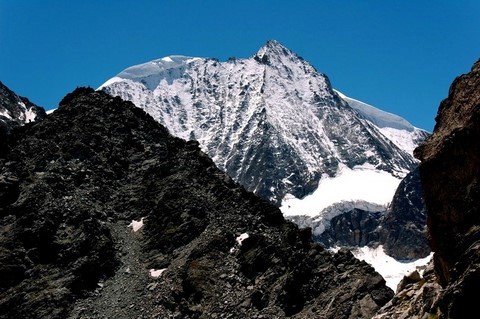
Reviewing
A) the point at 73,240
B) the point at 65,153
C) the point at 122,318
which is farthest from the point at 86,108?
the point at 122,318

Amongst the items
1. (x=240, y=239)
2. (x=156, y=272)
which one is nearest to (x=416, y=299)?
(x=240, y=239)

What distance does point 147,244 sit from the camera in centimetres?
6869

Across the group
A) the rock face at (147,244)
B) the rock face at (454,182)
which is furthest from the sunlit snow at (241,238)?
the rock face at (454,182)

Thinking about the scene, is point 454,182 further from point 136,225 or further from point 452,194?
point 136,225

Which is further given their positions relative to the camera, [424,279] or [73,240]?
[73,240]

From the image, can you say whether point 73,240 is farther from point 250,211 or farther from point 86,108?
point 86,108

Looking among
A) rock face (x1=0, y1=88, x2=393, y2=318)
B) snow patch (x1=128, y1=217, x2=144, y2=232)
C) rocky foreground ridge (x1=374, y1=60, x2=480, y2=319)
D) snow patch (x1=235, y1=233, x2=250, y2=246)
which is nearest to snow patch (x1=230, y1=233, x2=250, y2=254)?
snow patch (x1=235, y1=233, x2=250, y2=246)

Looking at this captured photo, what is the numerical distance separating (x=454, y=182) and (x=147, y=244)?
164 feet

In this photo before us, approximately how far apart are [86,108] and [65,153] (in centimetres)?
1618

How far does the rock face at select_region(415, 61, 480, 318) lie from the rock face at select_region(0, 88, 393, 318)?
834 inches

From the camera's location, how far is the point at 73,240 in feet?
220

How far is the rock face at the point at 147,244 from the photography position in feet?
178

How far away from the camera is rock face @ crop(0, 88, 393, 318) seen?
2131 inches

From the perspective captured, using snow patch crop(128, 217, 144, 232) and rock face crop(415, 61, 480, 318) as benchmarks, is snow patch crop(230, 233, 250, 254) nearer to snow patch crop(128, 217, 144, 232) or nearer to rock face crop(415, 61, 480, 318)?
snow patch crop(128, 217, 144, 232)
